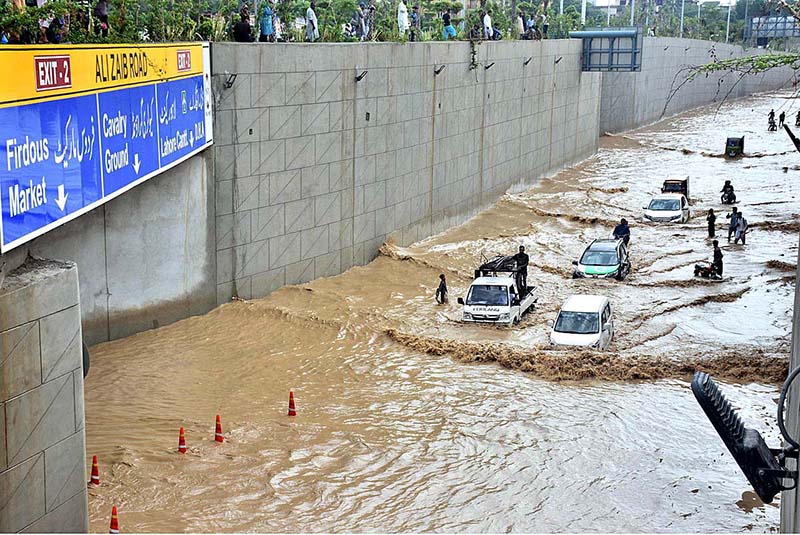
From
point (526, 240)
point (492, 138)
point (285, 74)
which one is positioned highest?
point (285, 74)

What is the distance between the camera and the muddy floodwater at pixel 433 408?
14.8 metres

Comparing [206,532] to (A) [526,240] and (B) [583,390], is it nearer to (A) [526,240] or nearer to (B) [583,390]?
(B) [583,390]

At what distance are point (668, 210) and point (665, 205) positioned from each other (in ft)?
1.14

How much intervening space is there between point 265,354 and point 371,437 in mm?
4574

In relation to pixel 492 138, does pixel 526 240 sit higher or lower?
lower

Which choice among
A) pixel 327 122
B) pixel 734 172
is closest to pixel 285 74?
pixel 327 122

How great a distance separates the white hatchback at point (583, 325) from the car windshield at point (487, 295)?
1717 millimetres

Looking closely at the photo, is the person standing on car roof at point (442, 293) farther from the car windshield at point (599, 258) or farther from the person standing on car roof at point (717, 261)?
the person standing on car roof at point (717, 261)

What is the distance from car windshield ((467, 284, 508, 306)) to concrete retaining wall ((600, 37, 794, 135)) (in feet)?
110

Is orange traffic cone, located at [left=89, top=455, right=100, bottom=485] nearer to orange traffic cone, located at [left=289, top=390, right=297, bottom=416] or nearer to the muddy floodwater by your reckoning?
the muddy floodwater

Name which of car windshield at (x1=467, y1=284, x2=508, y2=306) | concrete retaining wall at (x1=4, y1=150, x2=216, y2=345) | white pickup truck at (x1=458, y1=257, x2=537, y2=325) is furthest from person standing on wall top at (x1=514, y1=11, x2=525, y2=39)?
concrete retaining wall at (x1=4, y1=150, x2=216, y2=345)

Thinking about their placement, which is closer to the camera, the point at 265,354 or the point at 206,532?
→ the point at 206,532

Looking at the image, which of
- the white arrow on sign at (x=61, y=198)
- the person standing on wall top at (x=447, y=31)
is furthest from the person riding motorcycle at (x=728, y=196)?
the white arrow on sign at (x=61, y=198)

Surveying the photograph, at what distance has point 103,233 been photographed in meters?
19.7
